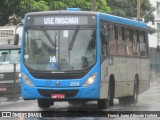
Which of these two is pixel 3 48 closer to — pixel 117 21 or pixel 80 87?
pixel 117 21

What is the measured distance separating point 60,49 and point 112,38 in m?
2.51

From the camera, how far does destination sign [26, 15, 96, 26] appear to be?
659 inches

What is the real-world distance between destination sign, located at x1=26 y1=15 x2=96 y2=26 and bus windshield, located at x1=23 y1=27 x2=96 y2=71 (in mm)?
192

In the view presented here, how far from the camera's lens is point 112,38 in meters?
18.3

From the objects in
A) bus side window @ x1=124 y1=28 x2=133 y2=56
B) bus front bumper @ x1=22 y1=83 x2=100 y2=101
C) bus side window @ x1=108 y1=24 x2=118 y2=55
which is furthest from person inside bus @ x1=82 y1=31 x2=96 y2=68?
bus side window @ x1=124 y1=28 x2=133 y2=56

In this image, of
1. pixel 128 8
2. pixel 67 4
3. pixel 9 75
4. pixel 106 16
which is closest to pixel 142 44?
pixel 106 16

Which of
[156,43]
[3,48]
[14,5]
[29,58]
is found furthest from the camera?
[156,43]

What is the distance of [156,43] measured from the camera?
74938 mm

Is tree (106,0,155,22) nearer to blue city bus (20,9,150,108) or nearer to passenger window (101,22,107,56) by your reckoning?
passenger window (101,22,107,56)

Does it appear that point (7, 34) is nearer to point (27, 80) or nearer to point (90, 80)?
point (27, 80)

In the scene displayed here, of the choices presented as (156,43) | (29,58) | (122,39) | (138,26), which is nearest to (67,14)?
(29,58)

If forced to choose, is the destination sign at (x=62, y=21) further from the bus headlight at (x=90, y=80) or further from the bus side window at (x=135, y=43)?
the bus side window at (x=135, y=43)

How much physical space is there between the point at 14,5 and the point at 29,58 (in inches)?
680

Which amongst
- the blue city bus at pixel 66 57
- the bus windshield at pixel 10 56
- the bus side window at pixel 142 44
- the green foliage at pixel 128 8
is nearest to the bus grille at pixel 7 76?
the bus windshield at pixel 10 56
